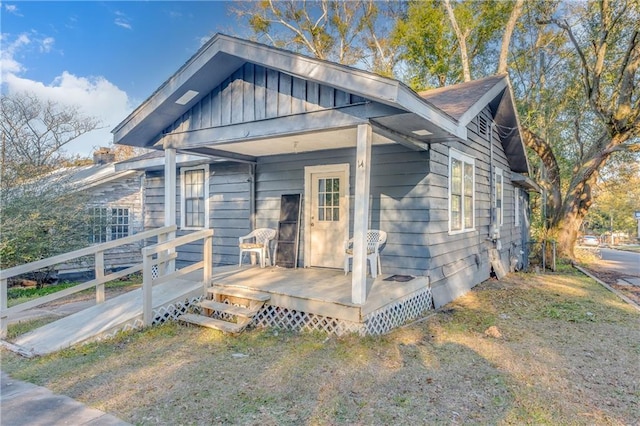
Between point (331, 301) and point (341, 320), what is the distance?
9.6 inches

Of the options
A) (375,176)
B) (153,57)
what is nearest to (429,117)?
(375,176)

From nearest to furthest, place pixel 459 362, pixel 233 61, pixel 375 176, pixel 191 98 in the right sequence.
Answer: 1. pixel 459 362
2. pixel 233 61
3. pixel 191 98
4. pixel 375 176

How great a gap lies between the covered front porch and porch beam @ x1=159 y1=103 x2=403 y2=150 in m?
2.00

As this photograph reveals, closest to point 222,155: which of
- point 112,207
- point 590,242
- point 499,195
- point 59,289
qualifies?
point 59,289

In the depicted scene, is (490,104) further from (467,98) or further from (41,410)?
(41,410)

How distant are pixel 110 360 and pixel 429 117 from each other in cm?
417

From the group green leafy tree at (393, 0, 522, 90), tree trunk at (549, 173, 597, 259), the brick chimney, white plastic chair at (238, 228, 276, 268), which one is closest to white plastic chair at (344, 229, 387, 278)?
white plastic chair at (238, 228, 276, 268)

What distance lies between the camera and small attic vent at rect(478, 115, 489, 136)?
8078mm

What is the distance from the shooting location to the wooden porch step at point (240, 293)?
4.86m

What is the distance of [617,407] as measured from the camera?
2.83 m

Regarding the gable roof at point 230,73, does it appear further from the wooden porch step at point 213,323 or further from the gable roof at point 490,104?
the wooden porch step at point 213,323

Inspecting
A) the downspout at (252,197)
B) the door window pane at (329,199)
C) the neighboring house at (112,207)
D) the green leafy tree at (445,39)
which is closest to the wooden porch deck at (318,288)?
the door window pane at (329,199)

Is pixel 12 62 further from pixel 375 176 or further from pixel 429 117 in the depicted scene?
pixel 429 117

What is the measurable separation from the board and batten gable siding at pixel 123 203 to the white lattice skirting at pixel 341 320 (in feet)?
24.4
